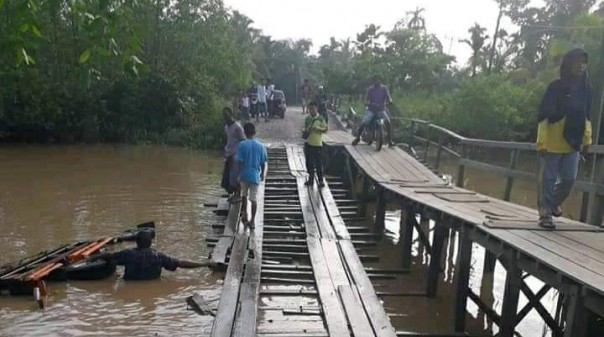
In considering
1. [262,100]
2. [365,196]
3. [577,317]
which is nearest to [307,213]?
[365,196]

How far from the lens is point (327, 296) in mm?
6602

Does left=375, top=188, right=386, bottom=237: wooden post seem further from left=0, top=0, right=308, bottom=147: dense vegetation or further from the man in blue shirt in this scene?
left=0, top=0, right=308, bottom=147: dense vegetation

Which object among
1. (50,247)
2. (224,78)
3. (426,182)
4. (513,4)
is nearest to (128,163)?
(224,78)

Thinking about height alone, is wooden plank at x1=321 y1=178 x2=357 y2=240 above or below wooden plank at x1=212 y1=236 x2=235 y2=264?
above

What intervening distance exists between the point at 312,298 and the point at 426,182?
510 cm

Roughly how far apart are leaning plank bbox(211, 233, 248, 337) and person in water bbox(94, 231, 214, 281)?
49cm

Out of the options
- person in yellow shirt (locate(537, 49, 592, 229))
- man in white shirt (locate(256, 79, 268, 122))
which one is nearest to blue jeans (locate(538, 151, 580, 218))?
person in yellow shirt (locate(537, 49, 592, 229))

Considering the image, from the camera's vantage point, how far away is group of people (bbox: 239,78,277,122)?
1042 inches

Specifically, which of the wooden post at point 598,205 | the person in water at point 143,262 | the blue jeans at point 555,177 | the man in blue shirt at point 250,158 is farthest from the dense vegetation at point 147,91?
the blue jeans at point 555,177

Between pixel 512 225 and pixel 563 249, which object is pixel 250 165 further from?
pixel 563 249

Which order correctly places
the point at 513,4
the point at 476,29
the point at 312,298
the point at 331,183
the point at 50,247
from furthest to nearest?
the point at 476,29
the point at 513,4
the point at 331,183
the point at 50,247
the point at 312,298

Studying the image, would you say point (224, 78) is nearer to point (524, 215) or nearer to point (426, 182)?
point (426, 182)

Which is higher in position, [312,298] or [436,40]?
[436,40]

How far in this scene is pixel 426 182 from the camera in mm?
11258
